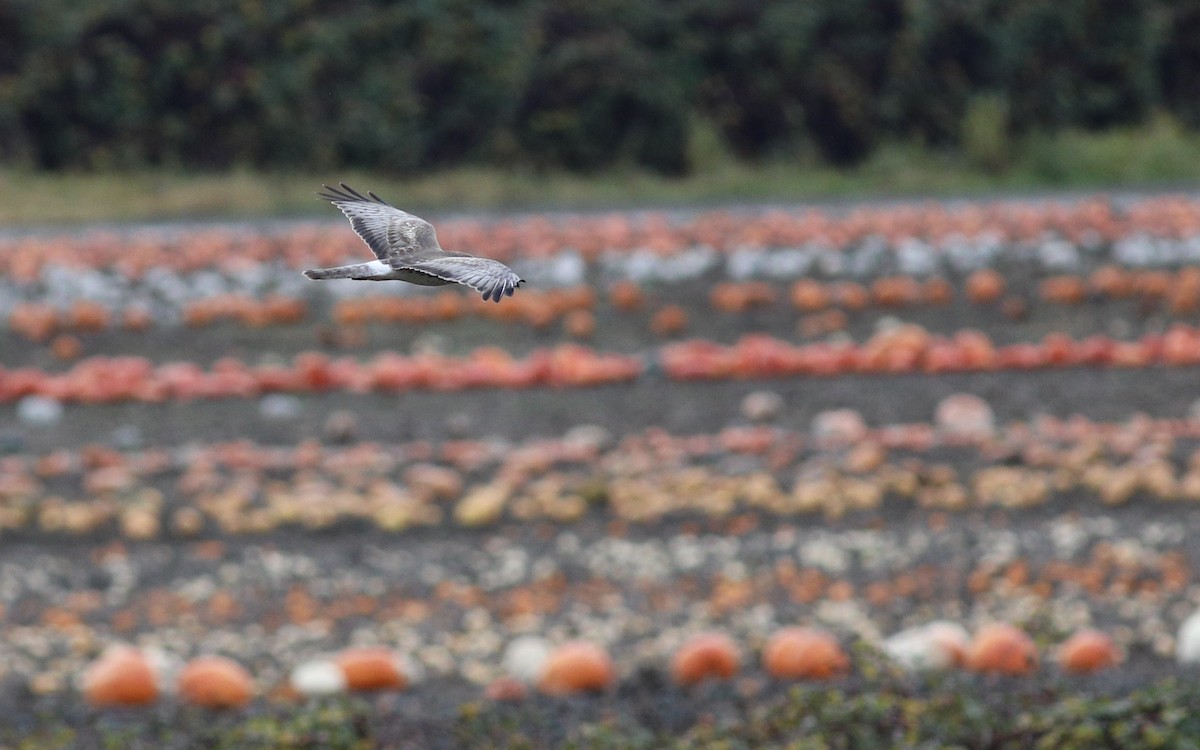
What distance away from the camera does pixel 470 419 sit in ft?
25.3

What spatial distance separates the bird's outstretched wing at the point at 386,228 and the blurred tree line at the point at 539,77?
15.1 meters

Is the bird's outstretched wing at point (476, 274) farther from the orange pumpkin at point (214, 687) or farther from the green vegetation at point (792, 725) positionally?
the orange pumpkin at point (214, 687)

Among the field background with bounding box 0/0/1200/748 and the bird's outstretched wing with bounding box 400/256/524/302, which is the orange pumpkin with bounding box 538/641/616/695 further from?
the bird's outstretched wing with bounding box 400/256/524/302

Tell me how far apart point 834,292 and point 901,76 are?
9.42 metres

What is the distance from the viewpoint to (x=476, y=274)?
2.04 meters

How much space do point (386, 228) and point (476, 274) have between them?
0.46 m

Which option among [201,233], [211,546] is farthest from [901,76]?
[211,546]

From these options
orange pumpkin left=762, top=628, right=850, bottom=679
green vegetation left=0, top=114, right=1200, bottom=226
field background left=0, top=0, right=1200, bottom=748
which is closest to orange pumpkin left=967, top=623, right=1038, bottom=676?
field background left=0, top=0, right=1200, bottom=748

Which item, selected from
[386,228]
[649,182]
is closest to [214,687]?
[386,228]

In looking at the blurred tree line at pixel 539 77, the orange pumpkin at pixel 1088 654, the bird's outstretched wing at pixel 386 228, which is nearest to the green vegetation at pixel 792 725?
the orange pumpkin at pixel 1088 654

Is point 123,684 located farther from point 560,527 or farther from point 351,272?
point 351,272

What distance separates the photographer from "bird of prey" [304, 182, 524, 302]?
2.04 m

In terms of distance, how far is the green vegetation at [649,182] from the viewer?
51.3ft

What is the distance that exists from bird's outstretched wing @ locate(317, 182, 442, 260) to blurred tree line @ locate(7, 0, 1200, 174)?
15117 mm
